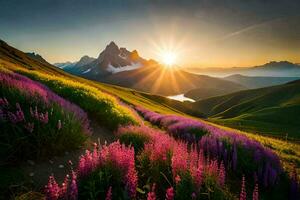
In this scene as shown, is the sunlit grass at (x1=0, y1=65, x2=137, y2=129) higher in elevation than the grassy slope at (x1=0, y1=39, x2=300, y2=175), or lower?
higher

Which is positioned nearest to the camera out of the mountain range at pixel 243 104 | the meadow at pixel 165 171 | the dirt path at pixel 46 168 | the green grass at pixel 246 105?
the meadow at pixel 165 171

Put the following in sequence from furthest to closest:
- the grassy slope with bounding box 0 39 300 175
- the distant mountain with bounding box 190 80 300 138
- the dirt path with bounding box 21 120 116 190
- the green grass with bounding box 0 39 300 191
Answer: the distant mountain with bounding box 190 80 300 138 → the green grass with bounding box 0 39 300 191 → the grassy slope with bounding box 0 39 300 175 → the dirt path with bounding box 21 120 116 190

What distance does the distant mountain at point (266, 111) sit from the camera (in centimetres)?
6269

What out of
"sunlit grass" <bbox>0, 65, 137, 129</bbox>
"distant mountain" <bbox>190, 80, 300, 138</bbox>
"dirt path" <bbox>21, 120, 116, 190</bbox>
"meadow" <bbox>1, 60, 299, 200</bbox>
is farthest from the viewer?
"distant mountain" <bbox>190, 80, 300, 138</bbox>

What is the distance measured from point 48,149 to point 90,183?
3077 mm

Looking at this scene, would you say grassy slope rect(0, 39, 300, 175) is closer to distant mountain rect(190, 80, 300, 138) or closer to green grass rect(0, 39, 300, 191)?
green grass rect(0, 39, 300, 191)

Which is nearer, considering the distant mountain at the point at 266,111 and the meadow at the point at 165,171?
the meadow at the point at 165,171

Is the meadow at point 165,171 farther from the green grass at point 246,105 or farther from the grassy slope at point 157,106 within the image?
the green grass at point 246,105

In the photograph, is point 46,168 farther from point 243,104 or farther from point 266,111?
point 243,104

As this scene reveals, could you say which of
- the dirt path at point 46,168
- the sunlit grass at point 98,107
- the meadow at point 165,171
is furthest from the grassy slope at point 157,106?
the dirt path at point 46,168

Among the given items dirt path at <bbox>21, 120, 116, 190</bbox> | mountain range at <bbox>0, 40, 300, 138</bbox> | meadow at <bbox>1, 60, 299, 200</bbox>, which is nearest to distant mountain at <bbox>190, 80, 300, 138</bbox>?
mountain range at <bbox>0, 40, 300, 138</bbox>

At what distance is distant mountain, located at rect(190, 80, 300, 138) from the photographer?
206ft

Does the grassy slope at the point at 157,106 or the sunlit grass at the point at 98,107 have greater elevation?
the sunlit grass at the point at 98,107

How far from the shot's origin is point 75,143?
27.8 feet
